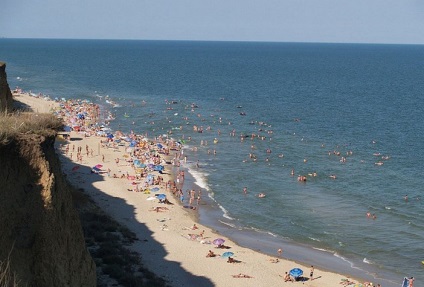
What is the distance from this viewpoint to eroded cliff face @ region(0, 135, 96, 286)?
1416 centimetres

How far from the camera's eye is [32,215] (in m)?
14.6

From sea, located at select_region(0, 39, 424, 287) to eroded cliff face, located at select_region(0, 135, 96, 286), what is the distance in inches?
790

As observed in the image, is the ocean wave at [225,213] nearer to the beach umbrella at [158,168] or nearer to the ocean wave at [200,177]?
the ocean wave at [200,177]

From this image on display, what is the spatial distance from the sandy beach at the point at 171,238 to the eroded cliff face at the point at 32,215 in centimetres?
1195

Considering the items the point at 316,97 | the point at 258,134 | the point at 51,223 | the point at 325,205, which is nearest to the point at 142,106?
the point at 258,134

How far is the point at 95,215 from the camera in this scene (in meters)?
32.8

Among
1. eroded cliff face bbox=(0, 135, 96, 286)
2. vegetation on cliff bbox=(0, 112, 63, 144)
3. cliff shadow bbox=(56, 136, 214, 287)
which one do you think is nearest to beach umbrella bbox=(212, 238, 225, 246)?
cliff shadow bbox=(56, 136, 214, 287)

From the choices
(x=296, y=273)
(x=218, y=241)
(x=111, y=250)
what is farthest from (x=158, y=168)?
(x=111, y=250)

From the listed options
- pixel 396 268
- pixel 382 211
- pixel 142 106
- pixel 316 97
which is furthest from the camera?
pixel 316 97

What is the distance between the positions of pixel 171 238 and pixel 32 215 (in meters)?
19.4

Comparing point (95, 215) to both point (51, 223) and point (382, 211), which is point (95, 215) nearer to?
point (51, 223)

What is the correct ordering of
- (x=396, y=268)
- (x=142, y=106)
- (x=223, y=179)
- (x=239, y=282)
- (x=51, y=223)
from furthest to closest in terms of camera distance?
1. (x=142, y=106)
2. (x=223, y=179)
3. (x=396, y=268)
4. (x=239, y=282)
5. (x=51, y=223)

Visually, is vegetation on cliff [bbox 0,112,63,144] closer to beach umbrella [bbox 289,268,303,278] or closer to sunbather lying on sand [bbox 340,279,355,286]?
beach umbrella [bbox 289,268,303,278]

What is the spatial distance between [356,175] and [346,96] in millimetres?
65471
